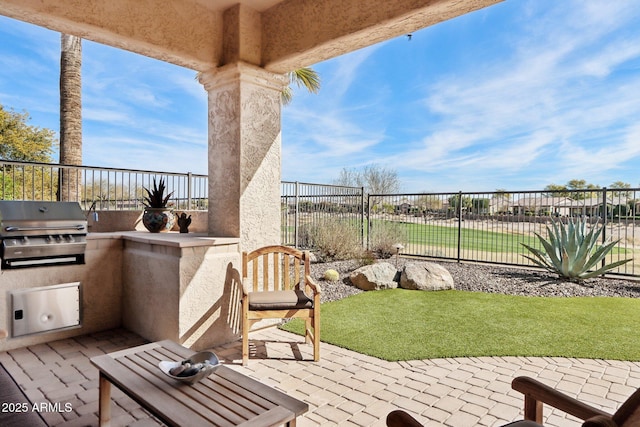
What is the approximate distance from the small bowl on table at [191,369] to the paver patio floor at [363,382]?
0.70 metres

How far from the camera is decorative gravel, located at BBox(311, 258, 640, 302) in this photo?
5082 mm

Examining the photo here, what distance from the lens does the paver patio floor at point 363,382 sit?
2.09 m

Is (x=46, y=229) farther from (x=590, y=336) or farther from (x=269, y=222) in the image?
(x=590, y=336)

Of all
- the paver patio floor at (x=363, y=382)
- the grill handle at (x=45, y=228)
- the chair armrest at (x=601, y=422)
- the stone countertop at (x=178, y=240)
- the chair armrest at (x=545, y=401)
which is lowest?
the paver patio floor at (x=363, y=382)

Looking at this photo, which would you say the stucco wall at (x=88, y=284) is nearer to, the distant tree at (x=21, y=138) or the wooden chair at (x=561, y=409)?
the wooden chair at (x=561, y=409)

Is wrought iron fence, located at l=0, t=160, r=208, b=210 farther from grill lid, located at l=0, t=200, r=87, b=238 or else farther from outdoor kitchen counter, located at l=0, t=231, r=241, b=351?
outdoor kitchen counter, located at l=0, t=231, r=241, b=351

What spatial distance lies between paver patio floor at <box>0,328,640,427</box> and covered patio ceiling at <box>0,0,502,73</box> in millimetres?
2681

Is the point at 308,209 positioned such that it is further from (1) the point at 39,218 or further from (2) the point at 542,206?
(1) the point at 39,218

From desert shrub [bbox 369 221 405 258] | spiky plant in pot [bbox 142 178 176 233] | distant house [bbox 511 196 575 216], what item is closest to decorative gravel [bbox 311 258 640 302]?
distant house [bbox 511 196 575 216]

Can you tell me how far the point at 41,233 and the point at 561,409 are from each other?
398 centimetres

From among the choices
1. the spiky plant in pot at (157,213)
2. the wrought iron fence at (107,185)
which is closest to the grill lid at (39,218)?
the spiky plant in pot at (157,213)

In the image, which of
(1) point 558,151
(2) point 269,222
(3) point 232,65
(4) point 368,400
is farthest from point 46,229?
(1) point 558,151

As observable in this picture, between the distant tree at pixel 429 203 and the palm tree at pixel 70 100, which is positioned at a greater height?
the palm tree at pixel 70 100

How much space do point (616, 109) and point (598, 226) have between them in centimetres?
1688
